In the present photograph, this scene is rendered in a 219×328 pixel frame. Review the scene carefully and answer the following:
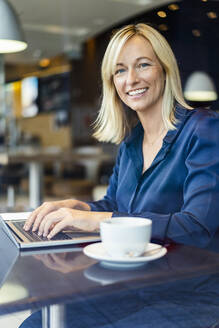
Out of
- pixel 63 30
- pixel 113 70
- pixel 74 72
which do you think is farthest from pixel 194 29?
pixel 74 72

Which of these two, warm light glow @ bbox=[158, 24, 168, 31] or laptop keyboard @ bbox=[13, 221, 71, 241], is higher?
warm light glow @ bbox=[158, 24, 168, 31]

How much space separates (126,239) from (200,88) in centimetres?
58

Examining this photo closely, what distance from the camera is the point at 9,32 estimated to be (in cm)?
153

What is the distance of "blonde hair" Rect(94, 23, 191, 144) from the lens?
0.81m

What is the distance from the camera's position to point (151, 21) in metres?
0.87

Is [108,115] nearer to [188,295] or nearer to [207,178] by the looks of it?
[207,178]

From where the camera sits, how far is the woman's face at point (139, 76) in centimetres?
80

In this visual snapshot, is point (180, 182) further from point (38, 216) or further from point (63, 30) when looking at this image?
point (63, 30)

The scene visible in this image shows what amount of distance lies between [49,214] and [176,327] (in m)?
0.26

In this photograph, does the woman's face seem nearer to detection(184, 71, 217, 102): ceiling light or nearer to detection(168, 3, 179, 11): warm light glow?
detection(184, 71, 217, 102): ceiling light

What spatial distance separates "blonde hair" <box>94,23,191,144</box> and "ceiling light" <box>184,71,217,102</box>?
0.08 metres

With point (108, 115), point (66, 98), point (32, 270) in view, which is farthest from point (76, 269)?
point (66, 98)

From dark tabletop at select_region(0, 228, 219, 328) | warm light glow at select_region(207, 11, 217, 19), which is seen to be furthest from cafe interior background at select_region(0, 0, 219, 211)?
dark tabletop at select_region(0, 228, 219, 328)

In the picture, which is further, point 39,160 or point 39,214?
point 39,160
